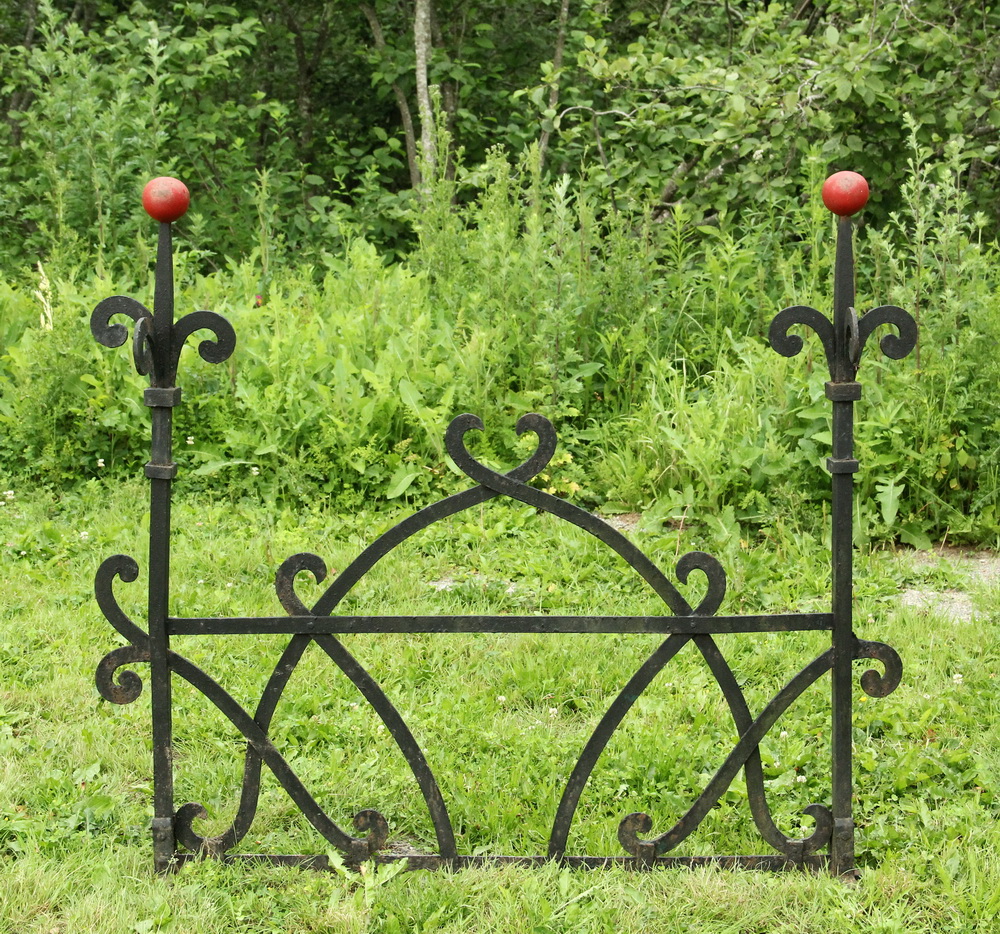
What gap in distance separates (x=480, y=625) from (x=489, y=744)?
2.26ft

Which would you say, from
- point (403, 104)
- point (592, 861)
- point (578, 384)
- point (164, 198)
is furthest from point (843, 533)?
point (403, 104)

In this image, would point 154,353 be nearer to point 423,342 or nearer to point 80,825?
point 80,825

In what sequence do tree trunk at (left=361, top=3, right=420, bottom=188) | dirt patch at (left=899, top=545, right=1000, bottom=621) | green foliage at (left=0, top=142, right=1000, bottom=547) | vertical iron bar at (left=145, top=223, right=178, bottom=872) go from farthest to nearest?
tree trunk at (left=361, top=3, right=420, bottom=188), green foliage at (left=0, top=142, right=1000, bottom=547), dirt patch at (left=899, top=545, right=1000, bottom=621), vertical iron bar at (left=145, top=223, right=178, bottom=872)

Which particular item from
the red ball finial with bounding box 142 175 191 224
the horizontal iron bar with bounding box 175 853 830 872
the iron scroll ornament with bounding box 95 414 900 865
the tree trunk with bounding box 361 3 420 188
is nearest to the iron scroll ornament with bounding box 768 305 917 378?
the iron scroll ornament with bounding box 95 414 900 865

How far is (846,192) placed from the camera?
2.14 meters

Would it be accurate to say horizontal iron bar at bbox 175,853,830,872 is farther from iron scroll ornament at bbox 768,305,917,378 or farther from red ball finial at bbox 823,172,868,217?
red ball finial at bbox 823,172,868,217

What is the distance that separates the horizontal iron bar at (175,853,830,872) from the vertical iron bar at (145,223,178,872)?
112mm

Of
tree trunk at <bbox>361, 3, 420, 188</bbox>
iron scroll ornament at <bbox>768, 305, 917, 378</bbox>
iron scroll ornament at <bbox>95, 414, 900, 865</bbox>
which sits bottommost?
iron scroll ornament at <bbox>95, 414, 900, 865</bbox>

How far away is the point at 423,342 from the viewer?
5035mm

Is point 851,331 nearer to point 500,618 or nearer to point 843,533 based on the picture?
point 843,533

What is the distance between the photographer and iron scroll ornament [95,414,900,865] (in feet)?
7.58

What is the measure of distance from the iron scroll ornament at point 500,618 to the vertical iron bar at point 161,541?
33mm

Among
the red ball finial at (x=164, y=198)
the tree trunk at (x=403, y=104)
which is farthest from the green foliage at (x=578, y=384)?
the tree trunk at (x=403, y=104)

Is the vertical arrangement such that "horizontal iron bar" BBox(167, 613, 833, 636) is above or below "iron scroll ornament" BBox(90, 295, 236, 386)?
below
